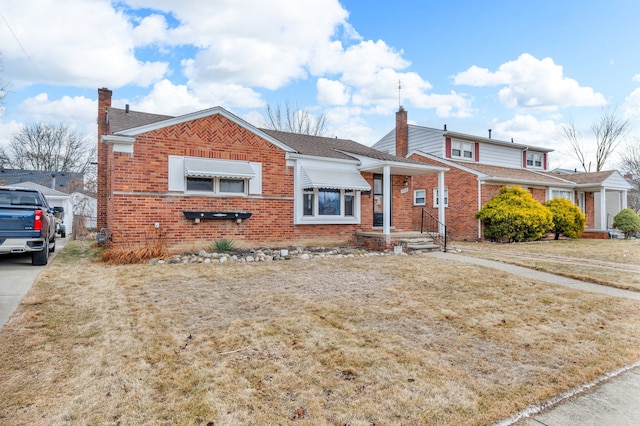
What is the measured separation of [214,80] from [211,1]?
47.2 feet

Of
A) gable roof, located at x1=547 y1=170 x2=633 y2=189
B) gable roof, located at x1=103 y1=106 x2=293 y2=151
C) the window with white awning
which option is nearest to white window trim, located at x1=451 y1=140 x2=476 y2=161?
gable roof, located at x1=547 y1=170 x2=633 y2=189

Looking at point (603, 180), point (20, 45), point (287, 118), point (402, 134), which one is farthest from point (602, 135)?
point (20, 45)

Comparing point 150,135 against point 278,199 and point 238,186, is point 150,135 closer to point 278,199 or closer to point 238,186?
point 238,186

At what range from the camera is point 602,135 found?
1468 inches

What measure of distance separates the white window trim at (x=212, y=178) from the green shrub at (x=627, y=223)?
2221 cm

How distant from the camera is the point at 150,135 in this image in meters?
10.5

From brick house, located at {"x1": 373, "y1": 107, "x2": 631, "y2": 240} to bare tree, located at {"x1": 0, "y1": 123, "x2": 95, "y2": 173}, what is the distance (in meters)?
34.1

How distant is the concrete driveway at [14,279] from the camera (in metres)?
5.12

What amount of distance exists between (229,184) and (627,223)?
76.3 ft

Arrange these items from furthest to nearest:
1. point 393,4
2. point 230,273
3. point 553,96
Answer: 1. point 553,96
2. point 393,4
3. point 230,273

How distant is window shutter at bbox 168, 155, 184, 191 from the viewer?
1077 cm

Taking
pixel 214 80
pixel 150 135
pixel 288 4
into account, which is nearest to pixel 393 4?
pixel 288 4

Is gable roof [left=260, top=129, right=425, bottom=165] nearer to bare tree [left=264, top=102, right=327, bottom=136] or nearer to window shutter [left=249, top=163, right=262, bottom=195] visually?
window shutter [left=249, top=163, right=262, bottom=195]

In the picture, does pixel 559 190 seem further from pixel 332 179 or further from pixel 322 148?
pixel 332 179
